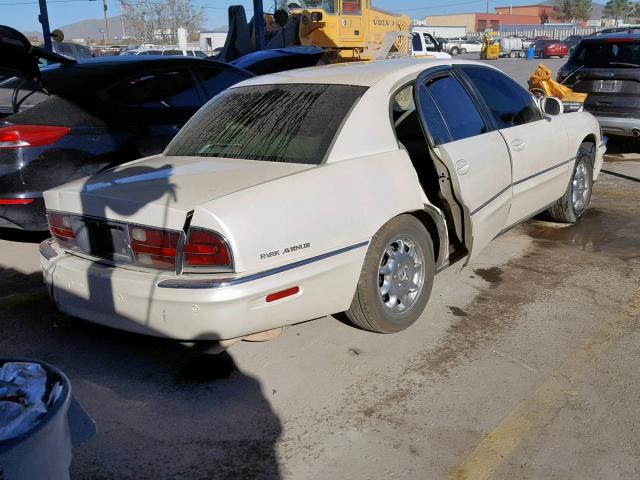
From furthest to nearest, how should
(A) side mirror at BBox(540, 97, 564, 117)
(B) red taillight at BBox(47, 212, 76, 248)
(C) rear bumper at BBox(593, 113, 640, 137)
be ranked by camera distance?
(C) rear bumper at BBox(593, 113, 640, 137) → (A) side mirror at BBox(540, 97, 564, 117) → (B) red taillight at BBox(47, 212, 76, 248)

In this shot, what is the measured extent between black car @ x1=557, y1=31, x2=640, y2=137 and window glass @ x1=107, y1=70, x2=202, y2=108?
5891 millimetres

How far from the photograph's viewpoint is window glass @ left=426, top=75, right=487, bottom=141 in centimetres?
453

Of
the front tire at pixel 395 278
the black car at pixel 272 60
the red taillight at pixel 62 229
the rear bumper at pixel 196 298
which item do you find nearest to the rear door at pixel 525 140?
the front tire at pixel 395 278

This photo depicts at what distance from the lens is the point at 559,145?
562 cm

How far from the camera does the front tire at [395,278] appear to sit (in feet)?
12.4

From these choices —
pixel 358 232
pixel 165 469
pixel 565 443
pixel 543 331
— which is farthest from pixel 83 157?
pixel 565 443

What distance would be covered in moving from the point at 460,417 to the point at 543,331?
3.90ft

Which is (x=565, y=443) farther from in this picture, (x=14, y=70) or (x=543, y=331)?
(x=14, y=70)

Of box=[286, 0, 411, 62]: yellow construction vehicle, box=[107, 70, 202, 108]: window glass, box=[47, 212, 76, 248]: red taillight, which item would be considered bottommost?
box=[47, 212, 76, 248]: red taillight

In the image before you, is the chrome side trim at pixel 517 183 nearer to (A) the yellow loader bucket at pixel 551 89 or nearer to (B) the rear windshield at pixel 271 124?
(B) the rear windshield at pixel 271 124

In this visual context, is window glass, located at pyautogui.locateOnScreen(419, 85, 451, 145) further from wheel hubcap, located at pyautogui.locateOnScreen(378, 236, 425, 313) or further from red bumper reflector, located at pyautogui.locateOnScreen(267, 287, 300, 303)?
red bumper reflector, located at pyautogui.locateOnScreen(267, 287, 300, 303)

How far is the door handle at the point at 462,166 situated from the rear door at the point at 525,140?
26.6 inches

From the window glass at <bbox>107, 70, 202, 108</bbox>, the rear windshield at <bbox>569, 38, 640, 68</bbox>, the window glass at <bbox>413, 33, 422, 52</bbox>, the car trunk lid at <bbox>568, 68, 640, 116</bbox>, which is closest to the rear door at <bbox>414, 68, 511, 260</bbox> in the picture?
the window glass at <bbox>107, 70, 202, 108</bbox>

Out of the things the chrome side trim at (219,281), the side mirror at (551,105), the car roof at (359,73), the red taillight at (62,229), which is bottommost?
the chrome side trim at (219,281)
